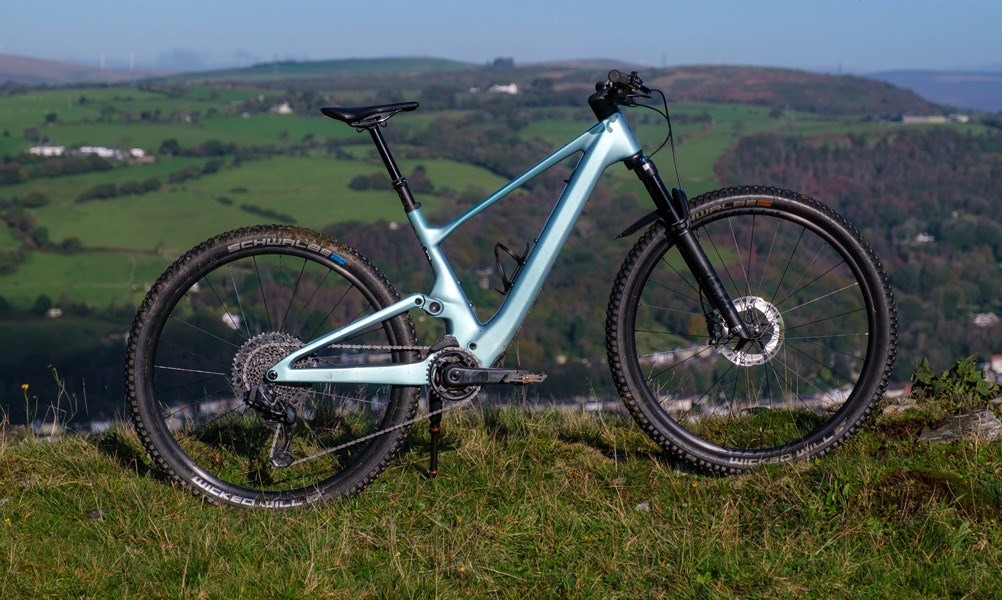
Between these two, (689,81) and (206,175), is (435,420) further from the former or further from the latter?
(689,81)

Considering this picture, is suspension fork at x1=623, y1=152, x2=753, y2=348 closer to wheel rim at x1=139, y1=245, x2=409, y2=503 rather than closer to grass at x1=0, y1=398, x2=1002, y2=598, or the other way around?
grass at x1=0, y1=398, x2=1002, y2=598

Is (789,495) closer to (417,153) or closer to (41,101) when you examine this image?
(417,153)

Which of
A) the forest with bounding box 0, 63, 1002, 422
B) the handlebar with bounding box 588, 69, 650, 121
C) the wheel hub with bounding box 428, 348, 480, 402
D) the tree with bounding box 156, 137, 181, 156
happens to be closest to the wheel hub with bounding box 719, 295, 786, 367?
the handlebar with bounding box 588, 69, 650, 121

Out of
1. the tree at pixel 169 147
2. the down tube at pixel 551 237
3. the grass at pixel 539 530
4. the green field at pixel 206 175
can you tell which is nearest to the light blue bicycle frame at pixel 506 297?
the down tube at pixel 551 237

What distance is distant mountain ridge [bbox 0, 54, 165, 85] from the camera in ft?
366

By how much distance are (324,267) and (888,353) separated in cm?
254

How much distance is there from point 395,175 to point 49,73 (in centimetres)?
13177

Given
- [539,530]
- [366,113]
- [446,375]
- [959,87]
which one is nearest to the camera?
[539,530]

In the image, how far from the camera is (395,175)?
4.14m

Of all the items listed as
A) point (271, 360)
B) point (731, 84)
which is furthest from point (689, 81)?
point (271, 360)

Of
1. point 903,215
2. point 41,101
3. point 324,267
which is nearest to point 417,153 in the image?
point 903,215

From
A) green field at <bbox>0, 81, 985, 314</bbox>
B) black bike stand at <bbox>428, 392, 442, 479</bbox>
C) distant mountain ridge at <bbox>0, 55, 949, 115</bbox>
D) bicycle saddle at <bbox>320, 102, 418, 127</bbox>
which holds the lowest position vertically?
green field at <bbox>0, 81, 985, 314</bbox>

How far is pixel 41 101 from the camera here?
267 ft

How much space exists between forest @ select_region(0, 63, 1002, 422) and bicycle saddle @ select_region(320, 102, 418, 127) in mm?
12330
